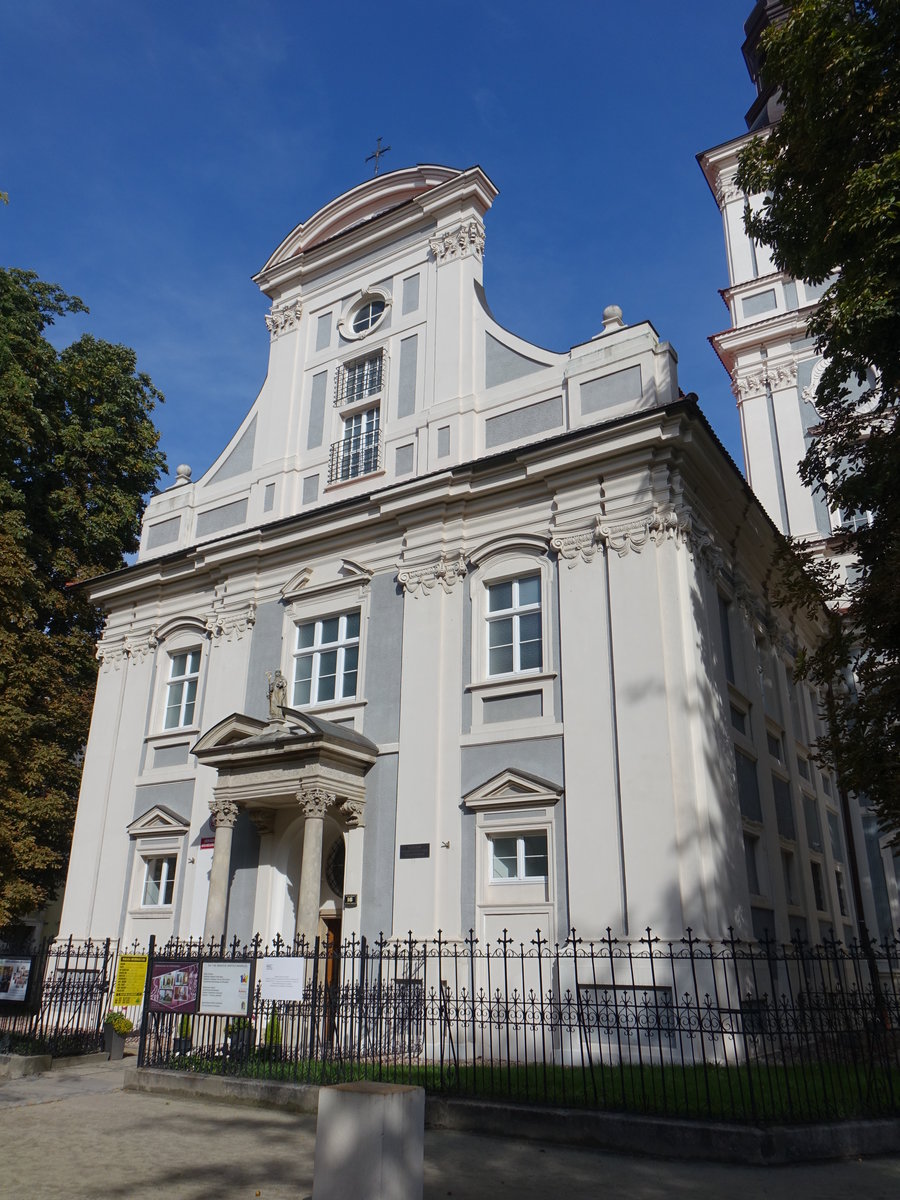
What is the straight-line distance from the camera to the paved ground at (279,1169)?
7215 mm

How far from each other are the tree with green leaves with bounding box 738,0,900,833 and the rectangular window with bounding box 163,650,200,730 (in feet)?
44.1

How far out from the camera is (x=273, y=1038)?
505 inches

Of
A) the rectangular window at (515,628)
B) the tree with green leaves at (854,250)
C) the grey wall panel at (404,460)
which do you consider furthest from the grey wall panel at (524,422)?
the tree with green leaves at (854,250)

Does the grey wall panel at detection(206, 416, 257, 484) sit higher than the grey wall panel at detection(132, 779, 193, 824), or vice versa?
the grey wall panel at detection(206, 416, 257, 484)

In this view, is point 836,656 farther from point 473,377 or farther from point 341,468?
point 341,468

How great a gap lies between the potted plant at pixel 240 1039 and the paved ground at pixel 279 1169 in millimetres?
1840

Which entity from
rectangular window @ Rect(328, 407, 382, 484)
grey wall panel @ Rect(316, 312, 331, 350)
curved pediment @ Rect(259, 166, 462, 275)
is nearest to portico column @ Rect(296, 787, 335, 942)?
rectangular window @ Rect(328, 407, 382, 484)

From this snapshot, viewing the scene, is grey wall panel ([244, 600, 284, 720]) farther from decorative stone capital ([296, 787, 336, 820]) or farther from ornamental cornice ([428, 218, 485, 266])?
ornamental cornice ([428, 218, 485, 266])

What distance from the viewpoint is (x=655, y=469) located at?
15.8 m

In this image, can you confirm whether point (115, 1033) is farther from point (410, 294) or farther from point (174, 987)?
point (410, 294)

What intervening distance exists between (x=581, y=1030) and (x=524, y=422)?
37.8 feet

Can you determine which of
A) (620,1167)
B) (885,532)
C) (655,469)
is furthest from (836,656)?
(620,1167)

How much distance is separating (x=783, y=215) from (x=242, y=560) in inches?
499

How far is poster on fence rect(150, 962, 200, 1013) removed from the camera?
41.2 ft
